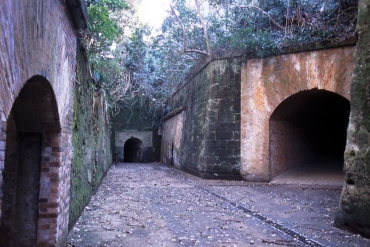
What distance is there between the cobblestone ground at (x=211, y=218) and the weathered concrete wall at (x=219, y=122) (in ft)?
7.55

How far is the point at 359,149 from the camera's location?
16.2 ft

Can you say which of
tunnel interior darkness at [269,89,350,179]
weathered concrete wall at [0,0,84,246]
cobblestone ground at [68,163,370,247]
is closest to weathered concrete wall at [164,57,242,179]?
tunnel interior darkness at [269,89,350,179]

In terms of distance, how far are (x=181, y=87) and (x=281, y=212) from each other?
1264 centimetres

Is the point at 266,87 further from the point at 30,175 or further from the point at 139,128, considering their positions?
the point at 139,128

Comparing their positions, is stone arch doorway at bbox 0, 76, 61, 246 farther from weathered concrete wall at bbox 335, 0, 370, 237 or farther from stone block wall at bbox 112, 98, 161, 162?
stone block wall at bbox 112, 98, 161, 162

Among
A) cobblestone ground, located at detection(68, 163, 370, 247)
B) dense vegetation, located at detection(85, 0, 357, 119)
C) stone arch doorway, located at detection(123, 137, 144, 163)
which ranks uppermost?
dense vegetation, located at detection(85, 0, 357, 119)

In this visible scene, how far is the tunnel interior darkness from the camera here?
1065cm

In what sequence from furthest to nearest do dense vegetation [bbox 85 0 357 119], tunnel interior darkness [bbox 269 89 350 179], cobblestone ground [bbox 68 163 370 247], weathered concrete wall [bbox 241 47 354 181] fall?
1. tunnel interior darkness [bbox 269 89 350 179]
2. weathered concrete wall [bbox 241 47 354 181]
3. dense vegetation [bbox 85 0 357 119]
4. cobblestone ground [bbox 68 163 370 247]

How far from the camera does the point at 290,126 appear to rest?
11.3m

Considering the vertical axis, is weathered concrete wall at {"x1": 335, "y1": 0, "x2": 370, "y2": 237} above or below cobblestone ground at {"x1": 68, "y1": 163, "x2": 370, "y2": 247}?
above

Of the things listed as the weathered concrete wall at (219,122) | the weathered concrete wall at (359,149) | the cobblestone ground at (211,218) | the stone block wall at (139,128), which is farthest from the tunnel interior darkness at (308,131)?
the stone block wall at (139,128)

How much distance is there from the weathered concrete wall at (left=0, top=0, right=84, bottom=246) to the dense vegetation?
2.94m

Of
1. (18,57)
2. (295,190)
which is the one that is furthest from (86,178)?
(295,190)

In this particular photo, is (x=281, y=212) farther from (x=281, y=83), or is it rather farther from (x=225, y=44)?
(x=225, y=44)
